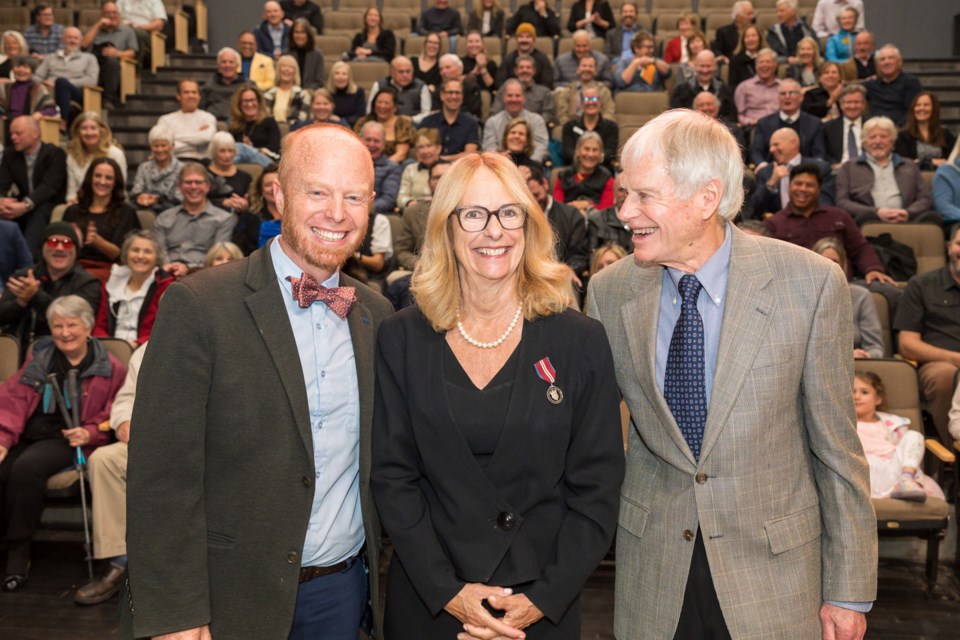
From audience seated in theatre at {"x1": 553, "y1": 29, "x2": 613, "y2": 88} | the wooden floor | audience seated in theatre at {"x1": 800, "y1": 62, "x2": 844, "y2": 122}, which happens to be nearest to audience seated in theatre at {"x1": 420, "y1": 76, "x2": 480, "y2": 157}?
audience seated in theatre at {"x1": 553, "y1": 29, "x2": 613, "y2": 88}

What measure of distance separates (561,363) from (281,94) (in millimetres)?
7550

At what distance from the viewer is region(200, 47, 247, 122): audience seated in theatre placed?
346 inches

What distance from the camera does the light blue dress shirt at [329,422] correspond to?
6.15 feet

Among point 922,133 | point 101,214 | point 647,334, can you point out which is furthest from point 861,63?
point 647,334

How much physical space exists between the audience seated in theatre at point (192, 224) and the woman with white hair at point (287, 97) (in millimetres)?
2622

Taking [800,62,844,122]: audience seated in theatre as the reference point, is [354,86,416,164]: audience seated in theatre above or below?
below

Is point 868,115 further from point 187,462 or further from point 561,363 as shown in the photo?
point 187,462

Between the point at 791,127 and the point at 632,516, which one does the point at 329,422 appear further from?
the point at 791,127

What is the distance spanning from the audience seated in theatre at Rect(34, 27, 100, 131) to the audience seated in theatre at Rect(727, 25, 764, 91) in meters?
6.46

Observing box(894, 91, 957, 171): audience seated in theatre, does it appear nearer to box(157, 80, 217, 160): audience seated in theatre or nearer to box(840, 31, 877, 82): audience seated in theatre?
box(840, 31, 877, 82): audience seated in theatre

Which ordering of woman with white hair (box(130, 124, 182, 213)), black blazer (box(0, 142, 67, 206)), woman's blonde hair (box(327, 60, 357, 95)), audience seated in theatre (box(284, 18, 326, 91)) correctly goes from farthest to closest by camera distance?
1. audience seated in theatre (box(284, 18, 326, 91))
2. woman's blonde hair (box(327, 60, 357, 95))
3. woman with white hair (box(130, 124, 182, 213))
4. black blazer (box(0, 142, 67, 206))

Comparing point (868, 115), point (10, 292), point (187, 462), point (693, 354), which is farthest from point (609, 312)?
point (868, 115)

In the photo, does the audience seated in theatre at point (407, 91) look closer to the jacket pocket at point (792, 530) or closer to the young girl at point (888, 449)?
the young girl at point (888, 449)

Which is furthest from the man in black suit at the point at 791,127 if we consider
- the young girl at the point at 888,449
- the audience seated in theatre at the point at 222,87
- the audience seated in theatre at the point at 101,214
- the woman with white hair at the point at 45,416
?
the woman with white hair at the point at 45,416
